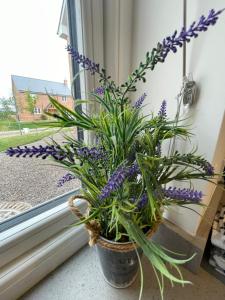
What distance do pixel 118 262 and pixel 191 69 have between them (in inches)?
26.8

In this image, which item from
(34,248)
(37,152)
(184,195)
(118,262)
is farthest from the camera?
(34,248)

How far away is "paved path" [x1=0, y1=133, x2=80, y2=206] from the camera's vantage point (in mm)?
662

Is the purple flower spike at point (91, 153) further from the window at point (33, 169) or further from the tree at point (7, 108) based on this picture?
the tree at point (7, 108)

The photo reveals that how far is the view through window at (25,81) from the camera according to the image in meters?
0.59

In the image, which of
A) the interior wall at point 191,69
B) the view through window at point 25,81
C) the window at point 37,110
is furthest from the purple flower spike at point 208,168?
the window at point 37,110

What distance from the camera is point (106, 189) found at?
0.42 meters

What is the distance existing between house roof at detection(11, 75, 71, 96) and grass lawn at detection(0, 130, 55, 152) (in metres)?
0.14

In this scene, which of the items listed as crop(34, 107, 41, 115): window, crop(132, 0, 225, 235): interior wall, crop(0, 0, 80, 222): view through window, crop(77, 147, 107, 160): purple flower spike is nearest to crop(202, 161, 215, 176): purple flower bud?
crop(132, 0, 225, 235): interior wall

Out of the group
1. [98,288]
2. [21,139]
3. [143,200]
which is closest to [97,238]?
[143,200]

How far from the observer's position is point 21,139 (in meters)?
0.64

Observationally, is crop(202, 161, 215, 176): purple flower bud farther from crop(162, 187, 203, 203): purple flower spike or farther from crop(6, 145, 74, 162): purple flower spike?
crop(6, 145, 74, 162): purple flower spike

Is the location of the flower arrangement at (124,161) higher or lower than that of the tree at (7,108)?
lower

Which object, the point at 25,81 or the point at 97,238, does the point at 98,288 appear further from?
the point at 25,81

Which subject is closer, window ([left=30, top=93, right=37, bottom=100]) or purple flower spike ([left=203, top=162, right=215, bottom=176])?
purple flower spike ([left=203, top=162, right=215, bottom=176])
